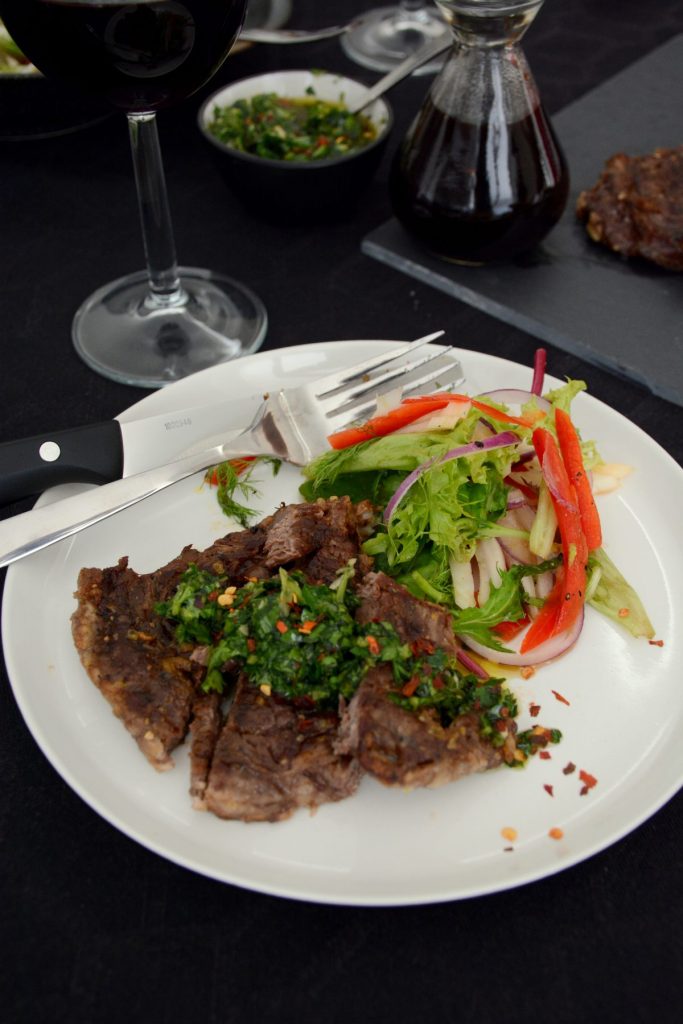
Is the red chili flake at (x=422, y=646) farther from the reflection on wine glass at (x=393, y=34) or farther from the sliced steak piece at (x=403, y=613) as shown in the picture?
the reflection on wine glass at (x=393, y=34)

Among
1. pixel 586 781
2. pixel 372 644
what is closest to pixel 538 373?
pixel 372 644

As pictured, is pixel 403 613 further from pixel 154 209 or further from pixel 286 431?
pixel 154 209

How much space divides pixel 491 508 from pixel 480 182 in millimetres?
1220

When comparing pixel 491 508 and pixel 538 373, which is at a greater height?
pixel 538 373

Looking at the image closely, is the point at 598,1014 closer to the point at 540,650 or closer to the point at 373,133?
the point at 540,650

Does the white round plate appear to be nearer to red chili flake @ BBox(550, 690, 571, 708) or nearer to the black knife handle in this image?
red chili flake @ BBox(550, 690, 571, 708)

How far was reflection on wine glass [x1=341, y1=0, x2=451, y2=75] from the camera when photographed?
439 centimetres

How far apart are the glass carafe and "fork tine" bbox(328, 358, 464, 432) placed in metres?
0.70

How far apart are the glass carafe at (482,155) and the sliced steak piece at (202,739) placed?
6.20ft

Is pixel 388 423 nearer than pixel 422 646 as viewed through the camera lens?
No

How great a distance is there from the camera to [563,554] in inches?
85.0

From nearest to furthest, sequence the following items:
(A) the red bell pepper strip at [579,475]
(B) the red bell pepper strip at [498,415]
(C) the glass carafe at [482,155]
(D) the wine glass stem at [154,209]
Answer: (A) the red bell pepper strip at [579,475] < (B) the red bell pepper strip at [498,415] < (D) the wine glass stem at [154,209] < (C) the glass carafe at [482,155]

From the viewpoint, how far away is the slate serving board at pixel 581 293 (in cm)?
293

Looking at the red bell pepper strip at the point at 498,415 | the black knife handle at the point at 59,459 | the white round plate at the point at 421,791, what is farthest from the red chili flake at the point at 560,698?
the black knife handle at the point at 59,459
